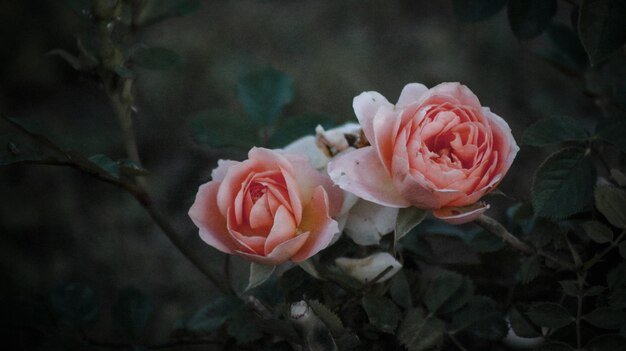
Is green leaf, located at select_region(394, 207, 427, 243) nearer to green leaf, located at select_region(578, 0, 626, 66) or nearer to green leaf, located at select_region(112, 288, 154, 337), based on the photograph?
green leaf, located at select_region(578, 0, 626, 66)

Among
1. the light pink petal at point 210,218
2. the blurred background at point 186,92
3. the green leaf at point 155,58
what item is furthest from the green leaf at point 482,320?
the blurred background at point 186,92

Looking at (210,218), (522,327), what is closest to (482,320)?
(522,327)

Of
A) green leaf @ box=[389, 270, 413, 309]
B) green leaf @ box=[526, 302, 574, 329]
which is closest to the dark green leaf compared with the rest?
green leaf @ box=[526, 302, 574, 329]

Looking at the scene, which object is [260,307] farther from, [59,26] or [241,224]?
[59,26]

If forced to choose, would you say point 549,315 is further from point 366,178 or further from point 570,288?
point 366,178

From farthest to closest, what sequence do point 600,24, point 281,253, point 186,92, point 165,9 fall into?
point 186,92 → point 165,9 → point 600,24 → point 281,253

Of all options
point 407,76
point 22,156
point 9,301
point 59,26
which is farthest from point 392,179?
point 59,26
